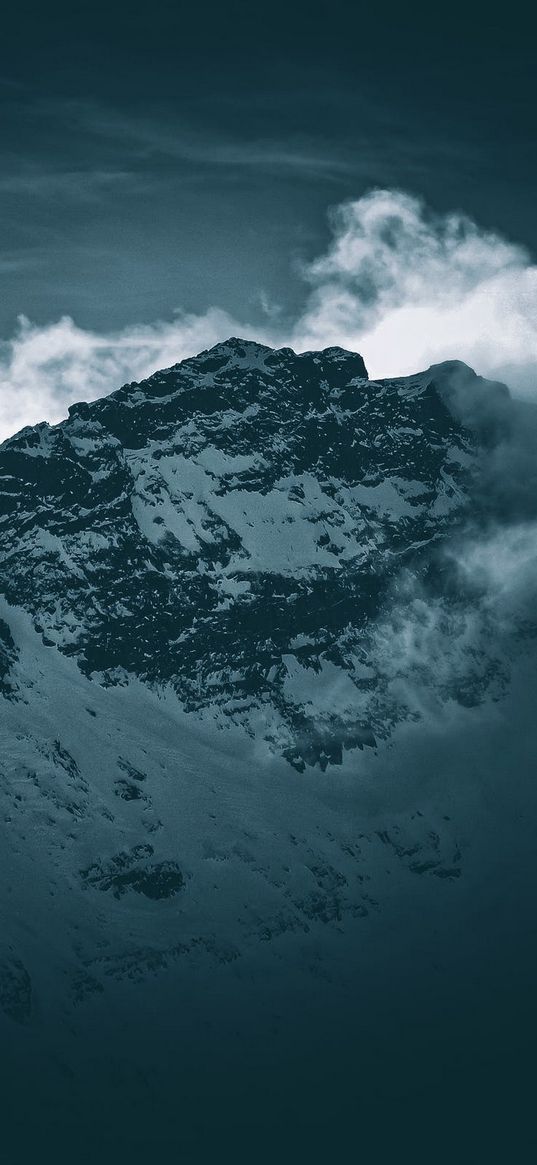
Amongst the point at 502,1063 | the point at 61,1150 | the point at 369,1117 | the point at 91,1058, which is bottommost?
the point at 61,1150

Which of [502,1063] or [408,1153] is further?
[502,1063]

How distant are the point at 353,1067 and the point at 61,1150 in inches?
1608

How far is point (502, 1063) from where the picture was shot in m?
200

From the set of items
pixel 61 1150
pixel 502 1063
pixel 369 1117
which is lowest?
pixel 61 1150

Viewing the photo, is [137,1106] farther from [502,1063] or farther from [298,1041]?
[502,1063]

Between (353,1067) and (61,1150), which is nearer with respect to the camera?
(61,1150)

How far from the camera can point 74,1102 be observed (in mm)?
185750

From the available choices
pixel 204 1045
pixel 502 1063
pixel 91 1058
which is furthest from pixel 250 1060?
pixel 502 1063

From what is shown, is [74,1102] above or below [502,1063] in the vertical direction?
below

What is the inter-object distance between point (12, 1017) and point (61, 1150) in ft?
71.8

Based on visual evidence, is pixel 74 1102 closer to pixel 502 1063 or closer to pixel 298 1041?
pixel 298 1041

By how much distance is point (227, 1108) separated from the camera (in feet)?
614

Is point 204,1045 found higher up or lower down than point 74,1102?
higher up

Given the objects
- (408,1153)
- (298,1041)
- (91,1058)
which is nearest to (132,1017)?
(91,1058)
